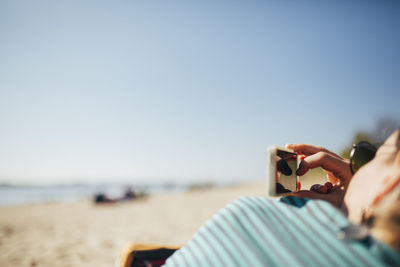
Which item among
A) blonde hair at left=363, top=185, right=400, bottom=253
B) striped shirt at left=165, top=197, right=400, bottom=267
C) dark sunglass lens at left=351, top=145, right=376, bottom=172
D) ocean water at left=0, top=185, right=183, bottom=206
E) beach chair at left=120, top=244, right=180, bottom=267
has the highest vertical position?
dark sunglass lens at left=351, top=145, right=376, bottom=172

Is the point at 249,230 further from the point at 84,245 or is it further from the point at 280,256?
the point at 84,245

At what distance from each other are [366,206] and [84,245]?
16.1ft

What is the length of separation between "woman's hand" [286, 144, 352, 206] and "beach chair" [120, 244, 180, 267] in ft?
3.06

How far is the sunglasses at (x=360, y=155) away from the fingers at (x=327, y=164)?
45mm

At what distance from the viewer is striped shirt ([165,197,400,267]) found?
2.08ft

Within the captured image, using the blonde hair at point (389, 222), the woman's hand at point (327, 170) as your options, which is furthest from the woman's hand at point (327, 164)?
the blonde hair at point (389, 222)

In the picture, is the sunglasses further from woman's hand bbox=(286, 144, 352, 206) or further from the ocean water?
the ocean water

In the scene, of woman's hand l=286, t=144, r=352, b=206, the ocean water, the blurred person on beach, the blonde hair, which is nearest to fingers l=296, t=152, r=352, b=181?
woman's hand l=286, t=144, r=352, b=206

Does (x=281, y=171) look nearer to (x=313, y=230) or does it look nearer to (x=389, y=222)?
(x=313, y=230)

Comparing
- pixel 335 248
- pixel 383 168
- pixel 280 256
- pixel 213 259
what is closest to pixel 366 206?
pixel 383 168

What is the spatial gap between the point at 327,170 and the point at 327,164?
0.20 feet

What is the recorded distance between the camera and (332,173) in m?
1.12

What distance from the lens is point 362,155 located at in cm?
102

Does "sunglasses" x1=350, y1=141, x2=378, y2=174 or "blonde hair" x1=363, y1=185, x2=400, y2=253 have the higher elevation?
"sunglasses" x1=350, y1=141, x2=378, y2=174
